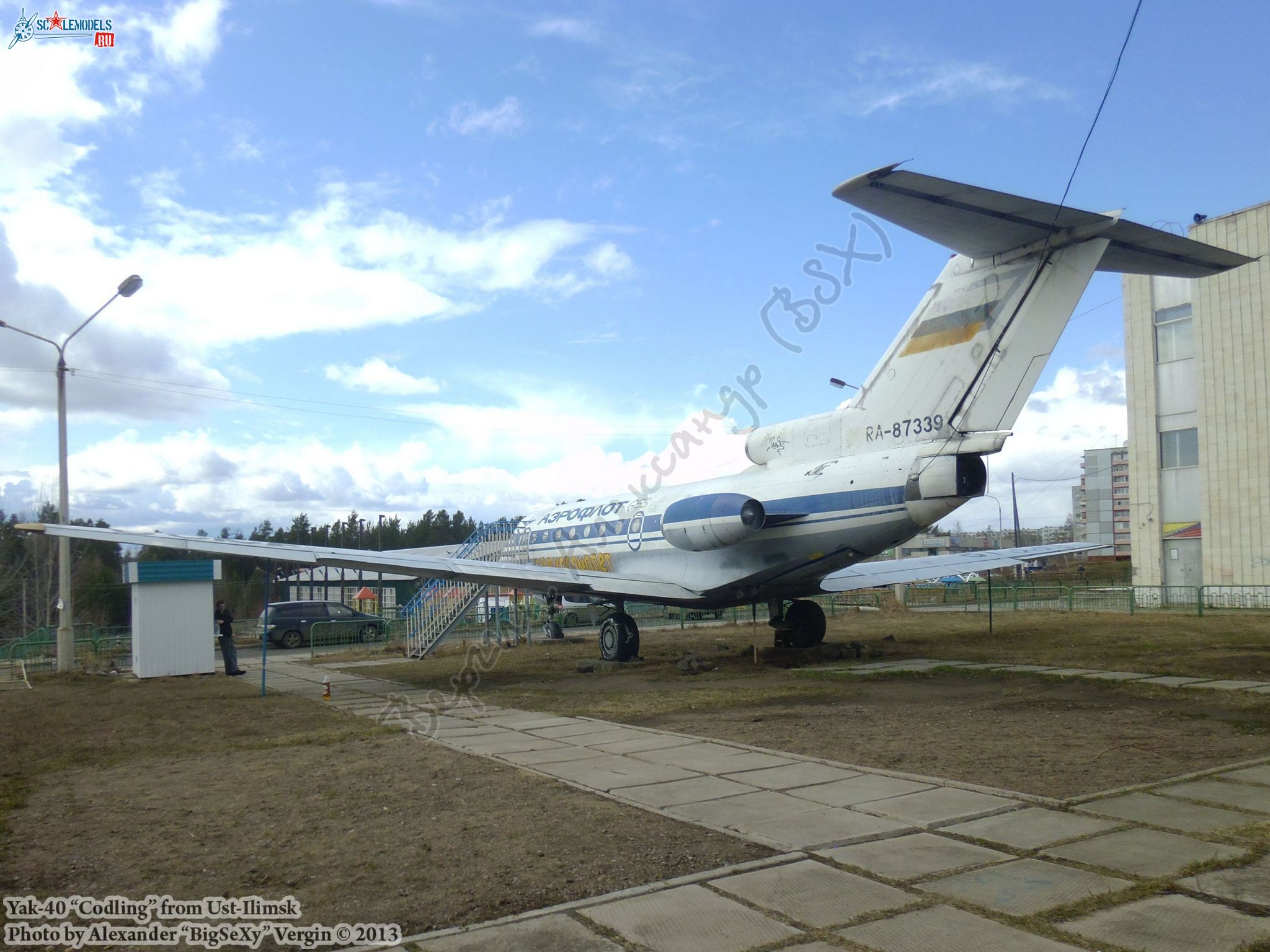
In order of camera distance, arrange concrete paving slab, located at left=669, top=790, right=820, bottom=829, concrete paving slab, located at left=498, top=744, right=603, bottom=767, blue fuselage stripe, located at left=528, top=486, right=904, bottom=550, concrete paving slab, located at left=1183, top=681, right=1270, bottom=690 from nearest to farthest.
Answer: concrete paving slab, located at left=669, top=790, right=820, bottom=829 → concrete paving slab, located at left=498, top=744, right=603, bottom=767 → concrete paving slab, located at left=1183, top=681, right=1270, bottom=690 → blue fuselage stripe, located at left=528, top=486, right=904, bottom=550

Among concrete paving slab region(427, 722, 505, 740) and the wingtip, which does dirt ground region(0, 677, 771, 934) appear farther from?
the wingtip

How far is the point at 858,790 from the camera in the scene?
6863 millimetres

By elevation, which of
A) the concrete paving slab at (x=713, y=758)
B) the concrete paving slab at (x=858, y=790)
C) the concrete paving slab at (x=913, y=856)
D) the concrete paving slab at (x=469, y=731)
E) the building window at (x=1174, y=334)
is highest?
the building window at (x=1174, y=334)

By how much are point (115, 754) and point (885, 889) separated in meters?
8.88

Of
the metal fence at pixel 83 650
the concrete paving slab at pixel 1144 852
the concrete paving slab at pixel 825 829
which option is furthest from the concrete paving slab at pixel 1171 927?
the metal fence at pixel 83 650

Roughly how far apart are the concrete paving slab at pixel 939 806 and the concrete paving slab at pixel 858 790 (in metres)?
0.10

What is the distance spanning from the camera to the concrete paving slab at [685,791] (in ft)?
22.0

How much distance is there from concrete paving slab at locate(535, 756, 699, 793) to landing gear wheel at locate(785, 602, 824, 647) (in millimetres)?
11181

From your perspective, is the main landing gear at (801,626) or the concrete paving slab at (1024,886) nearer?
the concrete paving slab at (1024,886)

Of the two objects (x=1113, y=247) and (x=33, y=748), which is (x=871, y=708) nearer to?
(x=1113, y=247)

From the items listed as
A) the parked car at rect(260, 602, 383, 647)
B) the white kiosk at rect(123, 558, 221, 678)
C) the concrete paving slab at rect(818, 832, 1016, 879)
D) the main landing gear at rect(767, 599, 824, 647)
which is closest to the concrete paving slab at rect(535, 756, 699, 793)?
the concrete paving slab at rect(818, 832, 1016, 879)

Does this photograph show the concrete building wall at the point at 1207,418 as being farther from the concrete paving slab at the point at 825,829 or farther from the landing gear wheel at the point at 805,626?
the concrete paving slab at the point at 825,829

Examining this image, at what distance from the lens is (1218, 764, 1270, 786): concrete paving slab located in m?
6.78

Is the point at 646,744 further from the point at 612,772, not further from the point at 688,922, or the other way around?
the point at 688,922
